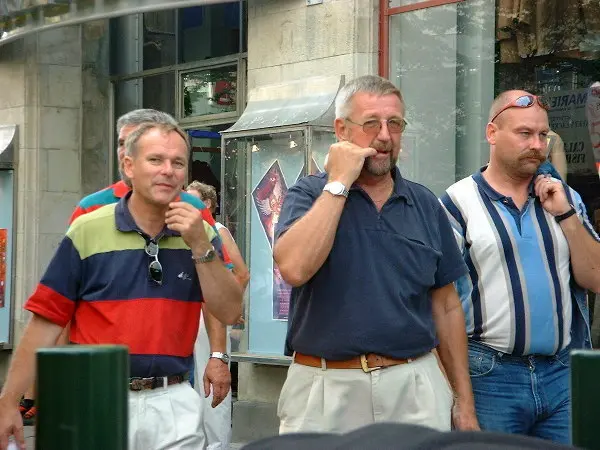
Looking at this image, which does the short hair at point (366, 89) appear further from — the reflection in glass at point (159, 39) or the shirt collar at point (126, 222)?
the reflection in glass at point (159, 39)

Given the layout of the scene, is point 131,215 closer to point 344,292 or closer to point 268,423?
point 344,292

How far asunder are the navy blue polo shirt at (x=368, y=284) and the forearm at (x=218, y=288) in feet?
0.89

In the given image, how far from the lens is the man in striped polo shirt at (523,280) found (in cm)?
521

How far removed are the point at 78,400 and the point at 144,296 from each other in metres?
2.56

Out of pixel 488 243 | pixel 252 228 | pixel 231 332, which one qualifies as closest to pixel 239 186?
pixel 252 228

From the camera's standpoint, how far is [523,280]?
525cm

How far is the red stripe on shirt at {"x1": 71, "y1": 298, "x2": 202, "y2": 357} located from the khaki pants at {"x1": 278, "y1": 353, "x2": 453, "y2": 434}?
1.57ft

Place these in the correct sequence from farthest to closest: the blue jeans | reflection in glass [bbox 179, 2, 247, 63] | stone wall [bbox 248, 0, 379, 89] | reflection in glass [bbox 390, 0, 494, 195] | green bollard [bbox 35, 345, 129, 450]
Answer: reflection in glass [bbox 179, 2, 247, 63] < stone wall [bbox 248, 0, 379, 89] < reflection in glass [bbox 390, 0, 494, 195] < the blue jeans < green bollard [bbox 35, 345, 129, 450]

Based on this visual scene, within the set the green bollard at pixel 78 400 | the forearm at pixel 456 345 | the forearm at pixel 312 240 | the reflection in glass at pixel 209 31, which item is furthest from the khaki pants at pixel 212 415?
the green bollard at pixel 78 400

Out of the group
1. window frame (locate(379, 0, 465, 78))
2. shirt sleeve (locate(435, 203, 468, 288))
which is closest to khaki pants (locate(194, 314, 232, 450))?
window frame (locate(379, 0, 465, 78))

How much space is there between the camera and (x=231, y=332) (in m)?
10.6

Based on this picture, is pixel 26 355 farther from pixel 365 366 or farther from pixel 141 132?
pixel 365 366

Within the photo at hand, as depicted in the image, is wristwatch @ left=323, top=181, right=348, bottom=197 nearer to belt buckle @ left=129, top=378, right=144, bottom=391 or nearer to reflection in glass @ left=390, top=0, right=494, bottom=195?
belt buckle @ left=129, top=378, right=144, bottom=391

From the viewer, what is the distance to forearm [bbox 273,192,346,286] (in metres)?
4.57
